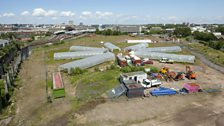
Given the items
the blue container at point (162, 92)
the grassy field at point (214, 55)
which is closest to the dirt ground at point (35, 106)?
the blue container at point (162, 92)

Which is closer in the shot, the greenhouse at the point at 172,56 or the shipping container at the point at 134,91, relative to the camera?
the shipping container at the point at 134,91

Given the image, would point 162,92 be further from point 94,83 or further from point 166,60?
point 166,60

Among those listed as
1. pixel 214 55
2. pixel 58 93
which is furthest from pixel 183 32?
pixel 58 93

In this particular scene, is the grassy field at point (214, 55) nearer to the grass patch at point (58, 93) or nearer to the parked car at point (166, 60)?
the parked car at point (166, 60)

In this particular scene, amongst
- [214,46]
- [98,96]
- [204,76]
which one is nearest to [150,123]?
[98,96]

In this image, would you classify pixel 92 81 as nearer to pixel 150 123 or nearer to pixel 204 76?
pixel 150 123

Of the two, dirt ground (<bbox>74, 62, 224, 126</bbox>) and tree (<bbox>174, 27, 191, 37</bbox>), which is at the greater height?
tree (<bbox>174, 27, 191, 37</bbox>)

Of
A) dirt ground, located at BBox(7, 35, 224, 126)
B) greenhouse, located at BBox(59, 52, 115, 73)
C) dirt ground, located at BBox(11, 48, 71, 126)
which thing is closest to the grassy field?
dirt ground, located at BBox(7, 35, 224, 126)

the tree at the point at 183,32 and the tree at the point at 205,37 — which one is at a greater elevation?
the tree at the point at 183,32

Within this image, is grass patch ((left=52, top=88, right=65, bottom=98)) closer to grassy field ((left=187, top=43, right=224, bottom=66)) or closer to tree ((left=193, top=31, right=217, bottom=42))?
grassy field ((left=187, top=43, right=224, bottom=66))
